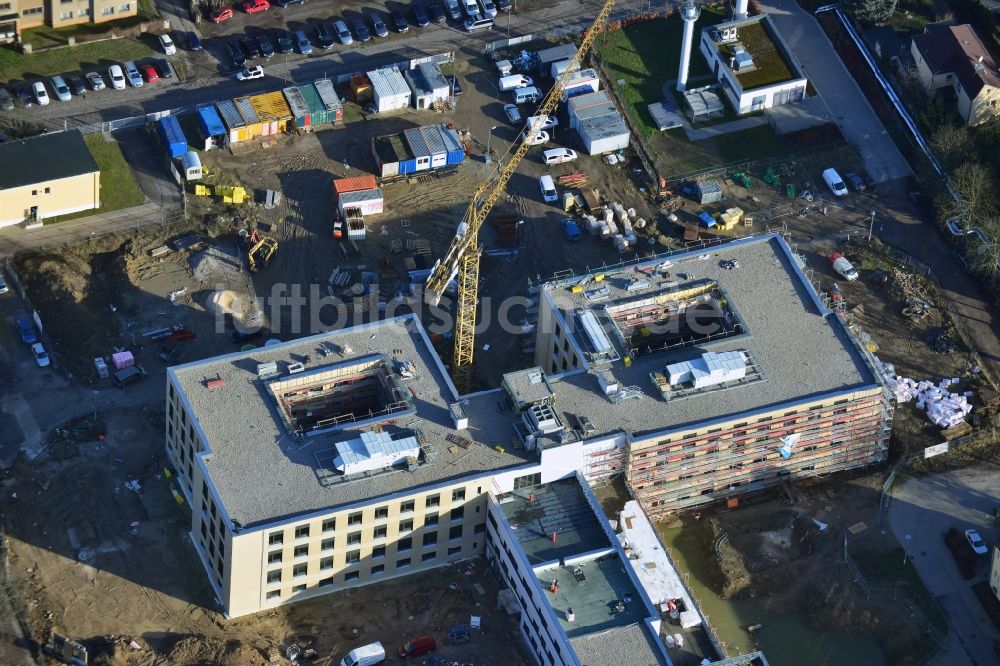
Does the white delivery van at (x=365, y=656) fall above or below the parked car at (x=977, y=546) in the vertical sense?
above

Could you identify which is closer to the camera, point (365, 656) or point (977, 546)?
point (365, 656)

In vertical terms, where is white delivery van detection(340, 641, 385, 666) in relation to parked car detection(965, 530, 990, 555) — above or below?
above

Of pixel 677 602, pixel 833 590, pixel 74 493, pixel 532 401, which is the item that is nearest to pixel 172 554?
pixel 74 493

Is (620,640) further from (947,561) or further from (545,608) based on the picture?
(947,561)

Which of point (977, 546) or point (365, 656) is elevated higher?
point (365, 656)

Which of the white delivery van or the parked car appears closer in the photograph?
the white delivery van

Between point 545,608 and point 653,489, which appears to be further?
point 653,489

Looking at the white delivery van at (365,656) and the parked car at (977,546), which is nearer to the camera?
the white delivery van at (365,656)

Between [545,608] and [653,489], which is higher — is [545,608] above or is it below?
below
